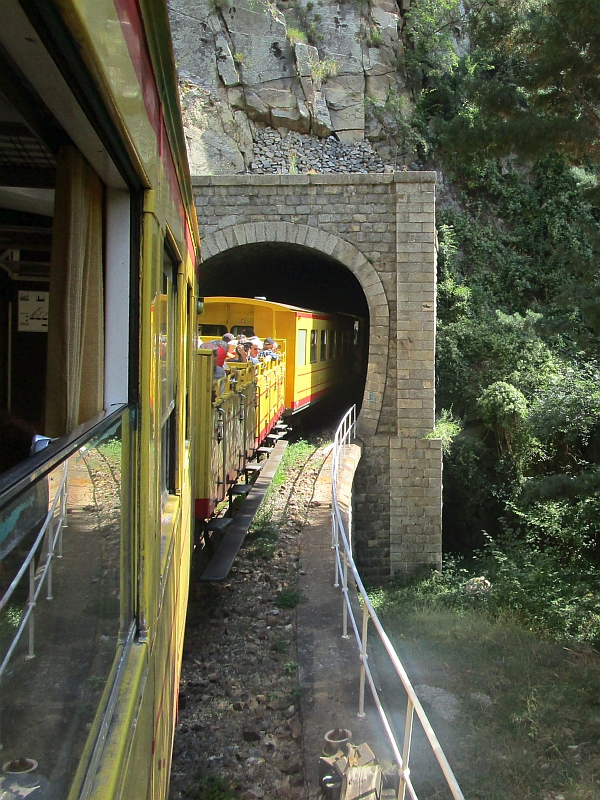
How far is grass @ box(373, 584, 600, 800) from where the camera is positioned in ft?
15.6

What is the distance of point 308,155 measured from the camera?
2545 cm

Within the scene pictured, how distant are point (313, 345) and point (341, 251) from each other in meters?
2.65

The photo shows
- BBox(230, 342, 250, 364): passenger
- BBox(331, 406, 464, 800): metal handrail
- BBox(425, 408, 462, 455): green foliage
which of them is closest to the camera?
BBox(331, 406, 464, 800): metal handrail

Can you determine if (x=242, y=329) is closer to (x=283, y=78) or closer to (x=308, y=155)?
(x=308, y=155)

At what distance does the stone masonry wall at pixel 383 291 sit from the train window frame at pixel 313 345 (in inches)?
76.5

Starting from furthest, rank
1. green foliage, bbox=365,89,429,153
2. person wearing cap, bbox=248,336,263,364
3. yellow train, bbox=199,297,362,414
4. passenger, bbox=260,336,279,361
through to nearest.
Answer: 1. green foliage, bbox=365,89,429,153
2. yellow train, bbox=199,297,362,414
3. passenger, bbox=260,336,279,361
4. person wearing cap, bbox=248,336,263,364

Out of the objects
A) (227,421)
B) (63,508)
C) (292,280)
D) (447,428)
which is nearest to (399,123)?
(292,280)

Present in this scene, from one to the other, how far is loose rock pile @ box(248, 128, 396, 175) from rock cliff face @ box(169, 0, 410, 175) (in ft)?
0.12

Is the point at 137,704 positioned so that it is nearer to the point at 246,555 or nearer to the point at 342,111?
the point at 246,555

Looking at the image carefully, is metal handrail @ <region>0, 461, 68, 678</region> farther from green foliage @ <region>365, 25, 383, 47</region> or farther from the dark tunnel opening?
green foliage @ <region>365, 25, 383, 47</region>

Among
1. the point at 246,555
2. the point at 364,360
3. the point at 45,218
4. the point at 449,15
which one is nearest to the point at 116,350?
the point at 45,218

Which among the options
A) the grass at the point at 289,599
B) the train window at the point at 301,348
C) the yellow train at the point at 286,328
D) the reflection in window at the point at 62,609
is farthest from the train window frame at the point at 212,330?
the reflection in window at the point at 62,609

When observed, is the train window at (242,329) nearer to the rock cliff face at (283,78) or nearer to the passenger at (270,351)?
the passenger at (270,351)

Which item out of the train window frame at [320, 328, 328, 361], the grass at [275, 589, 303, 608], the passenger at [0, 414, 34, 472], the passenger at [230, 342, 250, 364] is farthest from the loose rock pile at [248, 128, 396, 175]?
the passenger at [0, 414, 34, 472]
